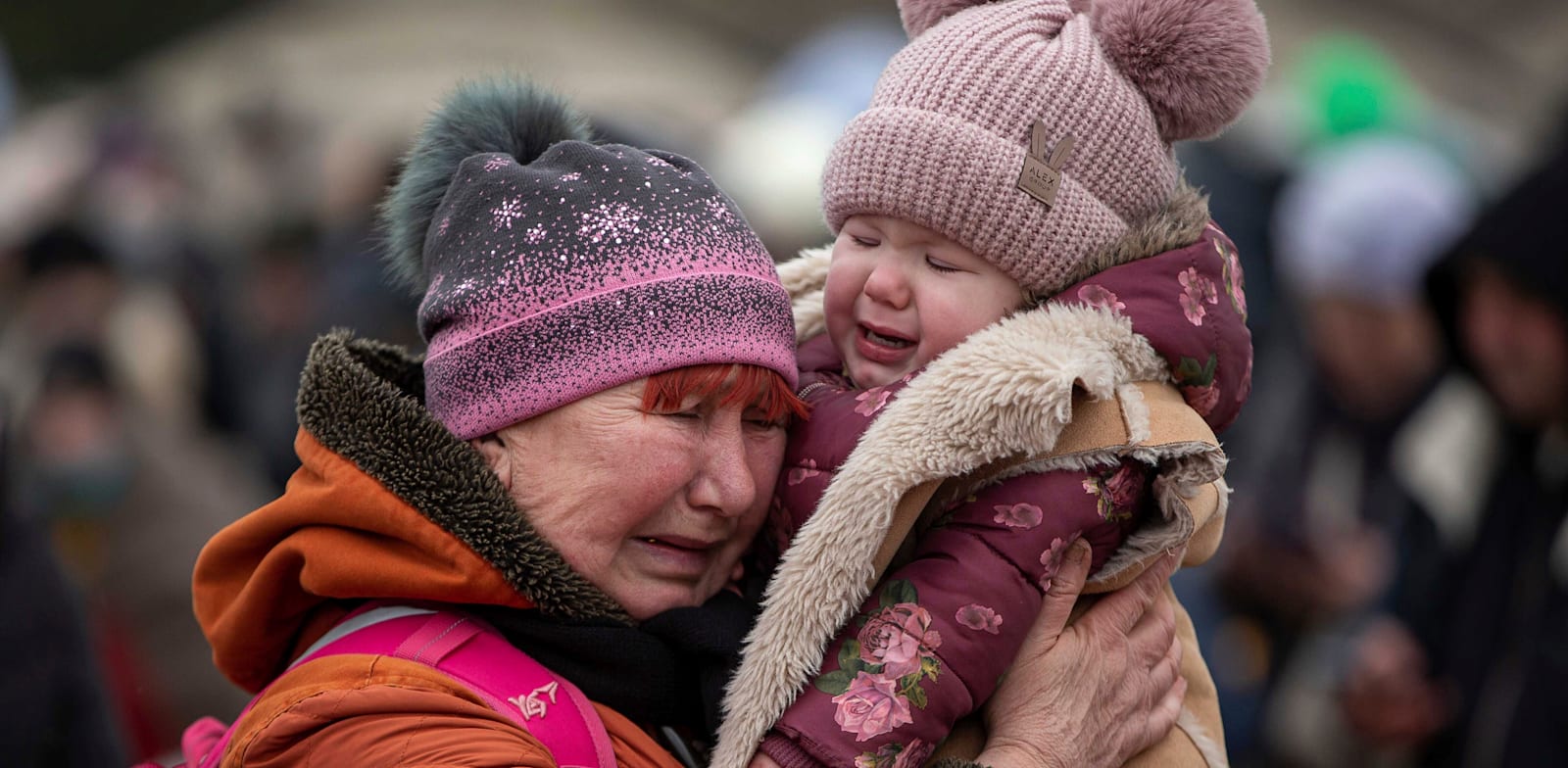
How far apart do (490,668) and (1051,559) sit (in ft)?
2.88

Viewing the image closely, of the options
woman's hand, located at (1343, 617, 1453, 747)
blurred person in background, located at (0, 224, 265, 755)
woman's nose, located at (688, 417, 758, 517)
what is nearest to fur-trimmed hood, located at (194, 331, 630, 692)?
woman's nose, located at (688, 417, 758, 517)

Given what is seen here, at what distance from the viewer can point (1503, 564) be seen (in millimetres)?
4996

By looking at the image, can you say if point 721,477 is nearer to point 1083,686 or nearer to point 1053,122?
point 1083,686

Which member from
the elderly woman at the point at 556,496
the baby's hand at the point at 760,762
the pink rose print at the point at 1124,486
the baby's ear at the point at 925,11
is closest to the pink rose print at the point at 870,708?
the baby's hand at the point at 760,762

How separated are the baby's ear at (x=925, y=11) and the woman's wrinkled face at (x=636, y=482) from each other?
2.70ft

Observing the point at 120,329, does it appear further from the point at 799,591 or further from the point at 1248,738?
the point at 799,591

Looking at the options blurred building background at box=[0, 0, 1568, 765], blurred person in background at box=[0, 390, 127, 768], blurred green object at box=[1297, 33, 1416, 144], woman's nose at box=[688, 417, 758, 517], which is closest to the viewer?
woman's nose at box=[688, 417, 758, 517]

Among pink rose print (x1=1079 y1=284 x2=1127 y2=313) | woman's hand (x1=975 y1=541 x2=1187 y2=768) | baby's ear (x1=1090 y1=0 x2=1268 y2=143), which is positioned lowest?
woman's hand (x1=975 y1=541 x2=1187 y2=768)

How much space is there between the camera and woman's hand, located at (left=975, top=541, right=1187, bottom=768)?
8.27ft

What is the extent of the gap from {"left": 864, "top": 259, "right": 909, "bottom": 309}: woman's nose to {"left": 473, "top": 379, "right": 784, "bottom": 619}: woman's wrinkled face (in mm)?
295

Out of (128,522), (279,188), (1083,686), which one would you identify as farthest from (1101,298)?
(279,188)

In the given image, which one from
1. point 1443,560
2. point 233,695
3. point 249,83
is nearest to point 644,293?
point 233,695

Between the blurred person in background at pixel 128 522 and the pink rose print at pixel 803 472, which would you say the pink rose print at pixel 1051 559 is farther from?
the blurred person in background at pixel 128 522

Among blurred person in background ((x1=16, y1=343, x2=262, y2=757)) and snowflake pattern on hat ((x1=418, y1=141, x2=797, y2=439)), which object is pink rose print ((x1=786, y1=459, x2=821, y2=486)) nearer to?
snowflake pattern on hat ((x1=418, y1=141, x2=797, y2=439))
